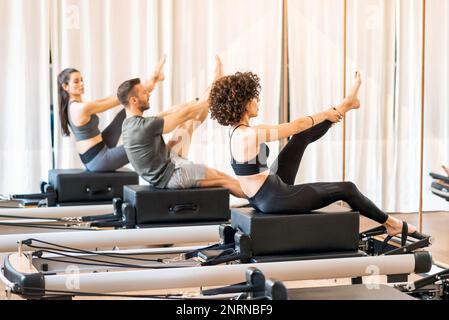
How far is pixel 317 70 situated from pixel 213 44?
1089 mm

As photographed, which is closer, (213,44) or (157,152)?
(157,152)

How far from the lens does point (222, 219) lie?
15.2 ft

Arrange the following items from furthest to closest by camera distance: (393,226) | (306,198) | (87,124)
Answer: (87,124), (393,226), (306,198)

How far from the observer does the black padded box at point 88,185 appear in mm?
5301

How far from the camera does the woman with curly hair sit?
3592 mm

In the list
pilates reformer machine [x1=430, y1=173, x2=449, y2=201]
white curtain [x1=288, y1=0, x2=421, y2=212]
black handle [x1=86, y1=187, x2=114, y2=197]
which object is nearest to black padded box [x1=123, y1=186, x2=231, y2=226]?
black handle [x1=86, y1=187, x2=114, y2=197]

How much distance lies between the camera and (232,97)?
367 cm

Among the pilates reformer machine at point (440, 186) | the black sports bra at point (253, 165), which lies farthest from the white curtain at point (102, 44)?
the black sports bra at point (253, 165)

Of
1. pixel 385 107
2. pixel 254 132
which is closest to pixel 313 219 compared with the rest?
pixel 254 132

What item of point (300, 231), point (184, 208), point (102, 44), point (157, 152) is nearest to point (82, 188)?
point (157, 152)

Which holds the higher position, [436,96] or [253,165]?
[436,96]

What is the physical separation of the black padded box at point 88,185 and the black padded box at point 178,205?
0.72 m

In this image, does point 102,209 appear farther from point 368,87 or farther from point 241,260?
point 368,87
